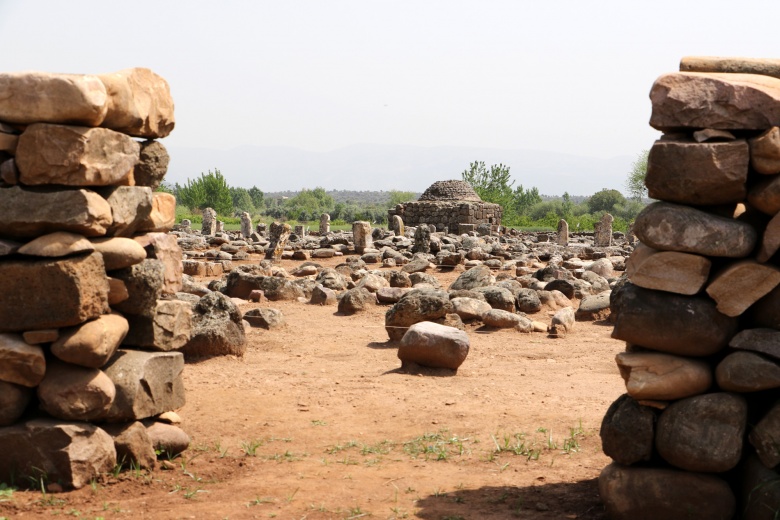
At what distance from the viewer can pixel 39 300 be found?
495 centimetres

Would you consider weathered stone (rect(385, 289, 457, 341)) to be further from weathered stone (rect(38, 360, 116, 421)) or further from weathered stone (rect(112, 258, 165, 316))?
weathered stone (rect(38, 360, 116, 421))

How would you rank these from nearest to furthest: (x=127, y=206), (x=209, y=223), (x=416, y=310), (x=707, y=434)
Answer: (x=707, y=434) → (x=127, y=206) → (x=416, y=310) → (x=209, y=223)

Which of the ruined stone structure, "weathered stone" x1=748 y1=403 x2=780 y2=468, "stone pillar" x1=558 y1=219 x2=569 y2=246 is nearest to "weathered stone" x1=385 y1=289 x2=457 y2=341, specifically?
"weathered stone" x1=748 y1=403 x2=780 y2=468

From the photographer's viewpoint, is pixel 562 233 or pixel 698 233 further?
pixel 562 233

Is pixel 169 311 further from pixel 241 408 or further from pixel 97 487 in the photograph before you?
pixel 241 408

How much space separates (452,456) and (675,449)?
1.97 m

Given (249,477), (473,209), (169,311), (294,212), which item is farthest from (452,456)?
(294,212)

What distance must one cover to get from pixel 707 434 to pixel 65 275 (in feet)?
12.1

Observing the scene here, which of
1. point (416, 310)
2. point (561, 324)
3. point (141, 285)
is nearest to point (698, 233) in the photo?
point (141, 285)

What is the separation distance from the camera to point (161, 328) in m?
5.70

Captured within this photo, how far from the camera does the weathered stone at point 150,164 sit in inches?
227

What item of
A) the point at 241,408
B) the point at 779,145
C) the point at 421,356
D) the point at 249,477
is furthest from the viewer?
the point at 421,356

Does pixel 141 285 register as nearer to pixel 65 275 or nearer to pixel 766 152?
pixel 65 275

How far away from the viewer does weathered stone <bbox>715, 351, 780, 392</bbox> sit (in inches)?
165
